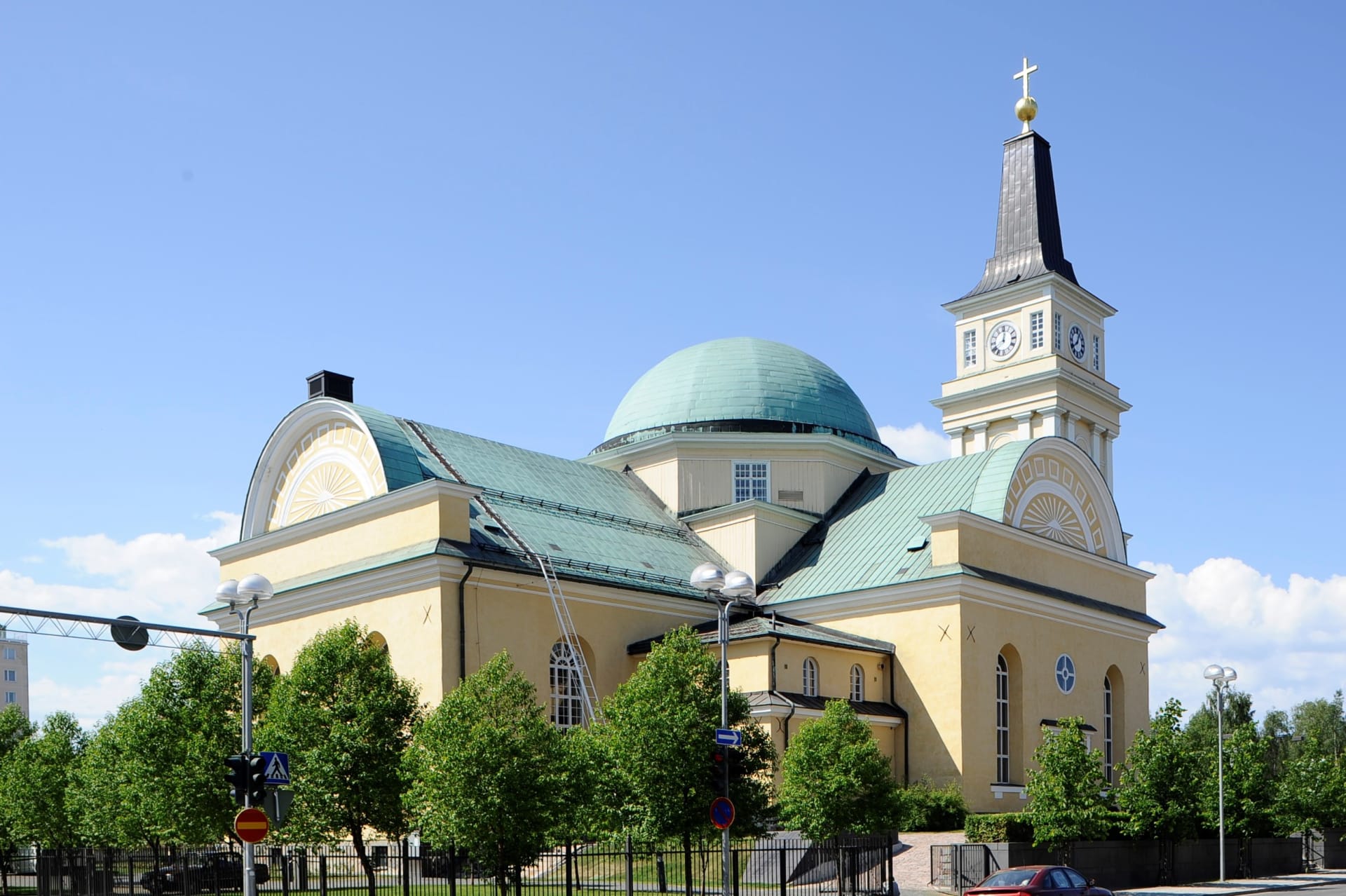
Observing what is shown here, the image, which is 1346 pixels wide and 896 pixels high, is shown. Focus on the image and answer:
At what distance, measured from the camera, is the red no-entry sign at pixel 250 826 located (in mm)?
24609

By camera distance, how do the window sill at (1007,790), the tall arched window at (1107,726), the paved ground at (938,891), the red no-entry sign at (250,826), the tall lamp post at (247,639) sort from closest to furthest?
the red no-entry sign at (250,826), the tall lamp post at (247,639), the paved ground at (938,891), the window sill at (1007,790), the tall arched window at (1107,726)

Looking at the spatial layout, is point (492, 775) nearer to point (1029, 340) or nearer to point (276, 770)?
point (276, 770)

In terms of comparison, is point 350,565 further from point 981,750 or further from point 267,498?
point 981,750

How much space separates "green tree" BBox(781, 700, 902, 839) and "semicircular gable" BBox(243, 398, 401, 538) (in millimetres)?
15991

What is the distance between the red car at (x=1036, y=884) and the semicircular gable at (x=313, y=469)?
23.2 meters

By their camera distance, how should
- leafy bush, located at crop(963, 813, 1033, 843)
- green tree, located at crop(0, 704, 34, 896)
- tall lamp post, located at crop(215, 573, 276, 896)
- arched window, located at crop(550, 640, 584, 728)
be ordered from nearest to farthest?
tall lamp post, located at crop(215, 573, 276, 896), leafy bush, located at crop(963, 813, 1033, 843), arched window, located at crop(550, 640, 584, 728), green tree, located at crop(0, 704, 34, 896)

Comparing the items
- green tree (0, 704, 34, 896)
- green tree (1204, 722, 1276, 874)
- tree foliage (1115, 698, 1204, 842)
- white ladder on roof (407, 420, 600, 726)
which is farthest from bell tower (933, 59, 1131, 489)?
green tree (0, 704, 34, 896)

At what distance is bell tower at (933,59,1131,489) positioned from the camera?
6400 cm

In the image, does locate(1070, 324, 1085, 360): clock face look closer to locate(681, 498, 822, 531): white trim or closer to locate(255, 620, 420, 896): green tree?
locate(681, 498, 822, 531): white trim

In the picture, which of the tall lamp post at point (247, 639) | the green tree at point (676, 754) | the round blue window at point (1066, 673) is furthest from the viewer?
the round blue window at point (1066, 673)

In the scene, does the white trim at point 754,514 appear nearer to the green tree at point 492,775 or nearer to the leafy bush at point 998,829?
the leafy bush at point 998,829

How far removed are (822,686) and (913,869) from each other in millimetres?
8451

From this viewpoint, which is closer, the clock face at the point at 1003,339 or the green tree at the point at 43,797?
the green tree at the point at 43,797

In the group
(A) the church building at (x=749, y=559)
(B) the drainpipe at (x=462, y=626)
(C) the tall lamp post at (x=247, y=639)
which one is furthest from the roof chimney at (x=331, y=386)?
(C) the tall lamp post at (x=247, y=639)
